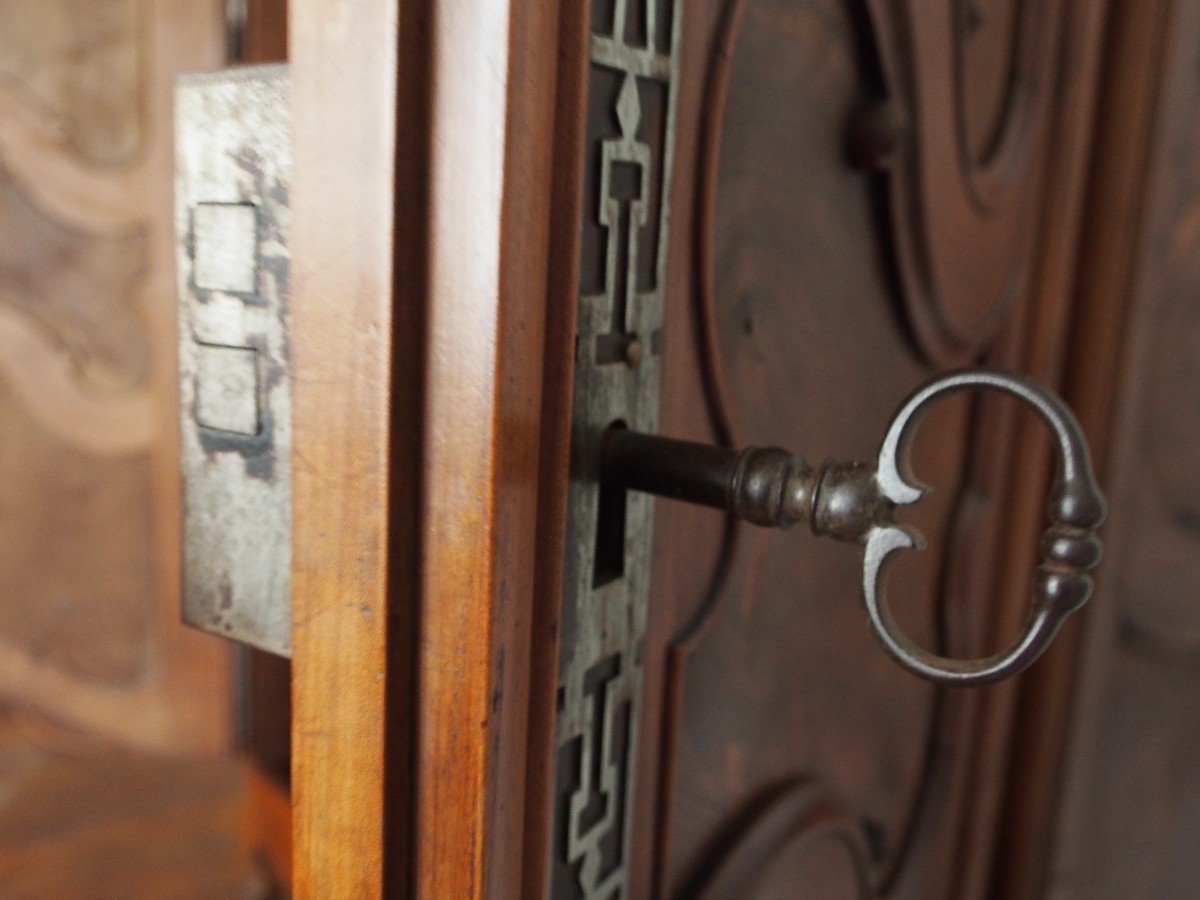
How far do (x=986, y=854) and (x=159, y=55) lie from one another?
110 cm

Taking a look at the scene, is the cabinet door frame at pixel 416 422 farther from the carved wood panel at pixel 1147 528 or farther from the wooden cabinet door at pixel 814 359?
the carved wood panel at pixel 1147 528

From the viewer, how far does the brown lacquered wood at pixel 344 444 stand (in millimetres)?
306

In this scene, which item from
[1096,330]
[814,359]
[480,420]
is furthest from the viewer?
[1096,330]

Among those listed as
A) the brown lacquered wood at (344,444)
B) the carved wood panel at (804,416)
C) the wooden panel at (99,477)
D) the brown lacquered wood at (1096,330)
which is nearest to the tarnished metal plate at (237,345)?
the brown lacquered wood at (344,444)

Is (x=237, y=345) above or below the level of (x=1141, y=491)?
above

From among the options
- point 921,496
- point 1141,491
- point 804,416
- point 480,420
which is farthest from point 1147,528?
point 480,420

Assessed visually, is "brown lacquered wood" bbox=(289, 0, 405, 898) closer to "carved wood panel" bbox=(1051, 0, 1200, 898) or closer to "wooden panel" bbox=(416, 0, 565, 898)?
"wooden panel" bbox=(416, 0, 565, 898)

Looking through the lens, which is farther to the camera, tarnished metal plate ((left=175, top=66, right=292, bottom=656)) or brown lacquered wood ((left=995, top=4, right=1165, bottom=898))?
brown lacquered wood ((left=995, top=4, right=1165, bottom=898))

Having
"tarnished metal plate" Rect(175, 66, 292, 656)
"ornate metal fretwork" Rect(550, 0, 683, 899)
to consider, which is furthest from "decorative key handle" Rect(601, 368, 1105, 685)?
"tarnished metal plate" Rect(175, 66, 292, 656)

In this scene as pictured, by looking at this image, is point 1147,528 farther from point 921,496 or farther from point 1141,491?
point 921,496

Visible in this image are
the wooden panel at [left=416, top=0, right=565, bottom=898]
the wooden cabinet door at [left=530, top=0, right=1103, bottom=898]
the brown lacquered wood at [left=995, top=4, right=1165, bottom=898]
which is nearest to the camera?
the wooden panel at [left=416, top=0, right=565, bottom=898]

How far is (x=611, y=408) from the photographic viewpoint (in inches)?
15.6

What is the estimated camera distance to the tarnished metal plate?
1.16 feet

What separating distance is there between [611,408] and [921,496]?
12cm
